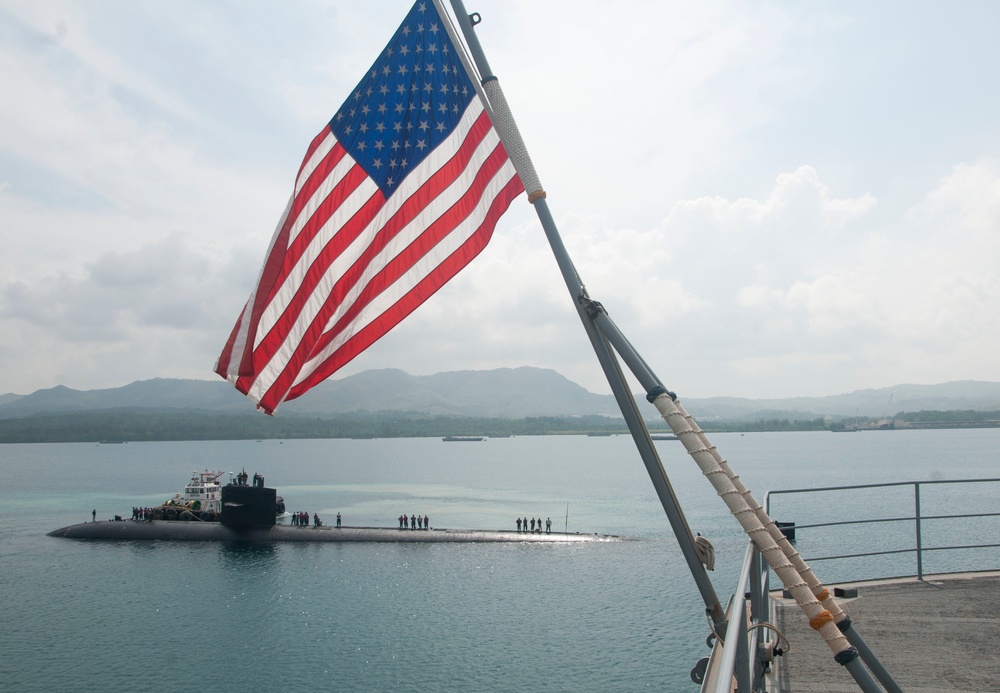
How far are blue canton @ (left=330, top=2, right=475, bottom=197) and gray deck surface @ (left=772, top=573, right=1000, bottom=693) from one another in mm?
5317

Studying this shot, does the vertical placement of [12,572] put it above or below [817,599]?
below

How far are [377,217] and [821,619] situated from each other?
504cm

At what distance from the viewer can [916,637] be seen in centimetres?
627

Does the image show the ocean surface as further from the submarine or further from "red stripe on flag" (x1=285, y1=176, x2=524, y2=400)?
"red stripe on flag" (x1=285, y1=176, x2=524, y2=400)

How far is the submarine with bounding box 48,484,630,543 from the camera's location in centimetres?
5319

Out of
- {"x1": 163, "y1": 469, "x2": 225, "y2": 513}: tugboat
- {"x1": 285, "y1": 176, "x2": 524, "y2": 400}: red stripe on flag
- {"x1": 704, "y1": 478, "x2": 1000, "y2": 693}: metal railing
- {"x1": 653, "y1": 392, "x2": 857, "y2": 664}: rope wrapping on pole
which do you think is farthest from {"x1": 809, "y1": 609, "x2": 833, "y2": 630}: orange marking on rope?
{"x1": 163, "y1": 469, "x2": 225, "y2": 513}: tugboat

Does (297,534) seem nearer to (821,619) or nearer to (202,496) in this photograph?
(202,496)

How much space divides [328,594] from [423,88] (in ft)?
118

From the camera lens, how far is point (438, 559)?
154 ft

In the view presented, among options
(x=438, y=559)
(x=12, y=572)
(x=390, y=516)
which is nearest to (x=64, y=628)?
(x=12, y=572)

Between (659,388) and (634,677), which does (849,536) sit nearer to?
(634,677)

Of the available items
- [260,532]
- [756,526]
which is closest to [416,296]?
[756,526]

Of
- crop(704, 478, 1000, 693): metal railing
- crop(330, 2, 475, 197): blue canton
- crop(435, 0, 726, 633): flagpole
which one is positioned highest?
crop(330, 2, 475, 197): blue canton

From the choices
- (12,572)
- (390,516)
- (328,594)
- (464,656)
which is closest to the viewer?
(464,656)
